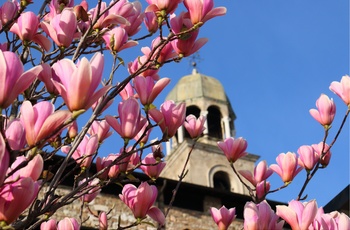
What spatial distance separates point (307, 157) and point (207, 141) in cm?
1866

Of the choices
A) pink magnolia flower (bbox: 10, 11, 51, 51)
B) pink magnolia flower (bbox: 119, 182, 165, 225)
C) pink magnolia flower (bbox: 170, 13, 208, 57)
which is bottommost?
pink magnolia flower (bbox: 119, 182, 165, 225)

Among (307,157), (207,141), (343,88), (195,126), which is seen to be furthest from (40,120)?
(207,141)

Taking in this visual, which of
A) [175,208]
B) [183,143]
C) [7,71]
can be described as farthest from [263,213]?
[183,143]

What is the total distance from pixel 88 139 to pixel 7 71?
1.17 metres

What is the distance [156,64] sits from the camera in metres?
2.10

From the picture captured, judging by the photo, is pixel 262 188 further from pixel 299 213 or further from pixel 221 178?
pixel 221 178

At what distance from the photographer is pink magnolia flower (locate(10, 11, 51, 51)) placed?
2.07 m

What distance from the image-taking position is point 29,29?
207 centimetres

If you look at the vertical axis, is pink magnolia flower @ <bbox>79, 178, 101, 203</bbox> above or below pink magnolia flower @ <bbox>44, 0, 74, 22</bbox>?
below

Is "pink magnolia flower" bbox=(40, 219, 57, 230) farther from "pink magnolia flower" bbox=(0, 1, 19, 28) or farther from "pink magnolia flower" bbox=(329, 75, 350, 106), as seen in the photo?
"pink magnolia flower" bbox=(329, 75, 350, 106)

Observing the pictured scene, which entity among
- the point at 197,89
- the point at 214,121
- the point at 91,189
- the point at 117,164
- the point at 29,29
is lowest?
the point at 214,121

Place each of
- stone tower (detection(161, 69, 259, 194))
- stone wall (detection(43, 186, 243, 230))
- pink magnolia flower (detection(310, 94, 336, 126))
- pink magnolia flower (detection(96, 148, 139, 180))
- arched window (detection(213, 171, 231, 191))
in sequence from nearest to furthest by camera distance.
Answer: pink magnolia flower (detection(96, 148, 139, 180))
pink magnolia flower (detection(310, 94, 336, 126))
stone wall (detection(43, 186, 243, 230))
stone tower (detection(161, 69, 259, 194))
arched window (detection(213, 171, 231, 191))

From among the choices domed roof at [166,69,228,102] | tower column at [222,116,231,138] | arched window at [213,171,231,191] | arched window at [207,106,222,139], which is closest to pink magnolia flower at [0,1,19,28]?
arched window at [213,171,231,191]

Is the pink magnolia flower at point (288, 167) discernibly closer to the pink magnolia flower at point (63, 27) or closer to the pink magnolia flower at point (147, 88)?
the pink magnolia flower at point (147, 88)
